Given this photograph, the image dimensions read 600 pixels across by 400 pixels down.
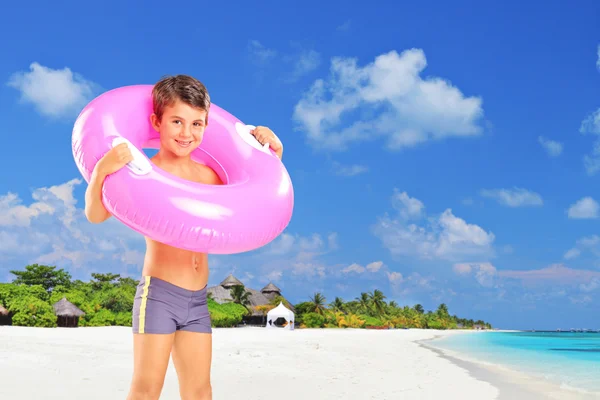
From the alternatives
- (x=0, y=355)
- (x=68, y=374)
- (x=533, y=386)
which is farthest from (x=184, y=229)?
(x=533, y=386)

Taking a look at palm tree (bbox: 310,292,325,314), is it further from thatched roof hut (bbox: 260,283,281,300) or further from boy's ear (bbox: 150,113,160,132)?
boy's ear (bbox: 150,113,160,132)

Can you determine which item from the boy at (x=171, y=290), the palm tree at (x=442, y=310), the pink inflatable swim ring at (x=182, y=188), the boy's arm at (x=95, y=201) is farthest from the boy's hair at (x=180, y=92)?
the palm tree at (x=442, y=310)

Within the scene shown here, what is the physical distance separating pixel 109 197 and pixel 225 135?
32.4 inches

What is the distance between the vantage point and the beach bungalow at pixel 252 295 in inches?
1262

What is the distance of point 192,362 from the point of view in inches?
98.6

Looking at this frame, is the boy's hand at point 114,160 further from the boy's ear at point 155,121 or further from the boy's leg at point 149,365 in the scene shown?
the boy's leg at point 149,365

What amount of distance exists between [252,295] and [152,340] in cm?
3264

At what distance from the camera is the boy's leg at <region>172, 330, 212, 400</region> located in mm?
2500

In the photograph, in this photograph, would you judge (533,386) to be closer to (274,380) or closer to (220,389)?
(274,380)

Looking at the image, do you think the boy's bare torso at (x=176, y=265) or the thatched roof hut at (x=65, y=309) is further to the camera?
the thatched roof hut at (x=65, y=309)

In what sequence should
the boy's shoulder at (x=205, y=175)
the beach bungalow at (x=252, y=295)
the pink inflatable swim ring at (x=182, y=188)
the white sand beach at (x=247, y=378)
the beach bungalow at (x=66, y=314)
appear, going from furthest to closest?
the beach bungalow at (x=252, y=295), the beach bungalow at (x=66, y=314), the white sand beach at (x=247, y=378), the boy's shoulder at (x=205, y=175), the pink inflatable swim ring at (x=182, y=188)

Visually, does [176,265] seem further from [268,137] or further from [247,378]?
[247,378]

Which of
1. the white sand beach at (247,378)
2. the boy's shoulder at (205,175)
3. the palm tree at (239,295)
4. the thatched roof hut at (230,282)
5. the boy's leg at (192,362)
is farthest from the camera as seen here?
the thatched roof hut at (230,282)

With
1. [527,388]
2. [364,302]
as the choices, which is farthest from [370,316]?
[527,388]
